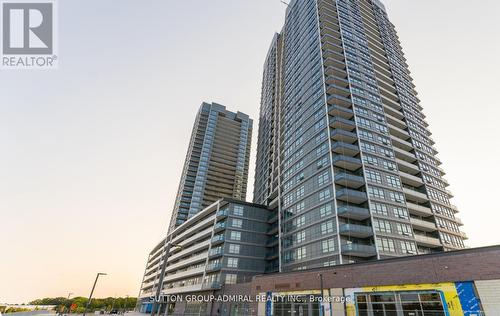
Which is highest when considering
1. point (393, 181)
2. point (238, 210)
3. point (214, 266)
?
point (393, 181)

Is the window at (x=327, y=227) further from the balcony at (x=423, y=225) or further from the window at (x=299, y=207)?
the balcony at (x=423, y=225)

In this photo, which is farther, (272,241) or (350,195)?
(272,241)

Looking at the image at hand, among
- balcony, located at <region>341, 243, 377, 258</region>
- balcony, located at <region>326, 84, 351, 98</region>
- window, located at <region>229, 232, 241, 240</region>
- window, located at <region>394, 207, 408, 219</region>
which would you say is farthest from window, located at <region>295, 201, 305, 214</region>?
balcony, located at <region>326, 84, 351, 98</region>

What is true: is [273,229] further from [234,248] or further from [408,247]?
[408,247]

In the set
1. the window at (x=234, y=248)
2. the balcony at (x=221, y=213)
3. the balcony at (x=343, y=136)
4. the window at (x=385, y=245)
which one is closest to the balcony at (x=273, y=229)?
the window at (x=234, y=248)

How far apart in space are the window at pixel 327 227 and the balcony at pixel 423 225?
16.3 m

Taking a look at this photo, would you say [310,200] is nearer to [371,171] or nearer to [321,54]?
[371,171]

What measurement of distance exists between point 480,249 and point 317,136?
38.6 metres

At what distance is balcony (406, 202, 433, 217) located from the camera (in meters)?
52.5

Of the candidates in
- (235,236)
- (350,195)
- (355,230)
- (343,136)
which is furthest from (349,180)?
(235,236)

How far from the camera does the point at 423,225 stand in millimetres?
51719

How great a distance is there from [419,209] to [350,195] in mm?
17382

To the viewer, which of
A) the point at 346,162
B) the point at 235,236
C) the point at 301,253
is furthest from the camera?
the point at 235,236

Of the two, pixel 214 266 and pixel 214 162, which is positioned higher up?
pixel 214 162
